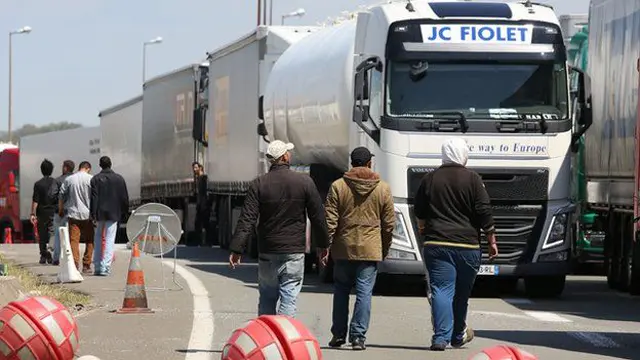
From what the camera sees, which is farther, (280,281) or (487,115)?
(487,115)

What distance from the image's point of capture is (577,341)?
579 inches

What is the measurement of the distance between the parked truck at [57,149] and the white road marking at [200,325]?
113 feet

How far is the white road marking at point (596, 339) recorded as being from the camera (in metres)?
14.4

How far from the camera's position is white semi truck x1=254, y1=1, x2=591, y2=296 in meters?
20.0

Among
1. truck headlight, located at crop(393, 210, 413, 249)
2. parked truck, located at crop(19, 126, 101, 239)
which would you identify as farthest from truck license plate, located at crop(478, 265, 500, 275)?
parked truck, located at crop(19, 126, 101, 239)

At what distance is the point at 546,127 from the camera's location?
20.2 meters

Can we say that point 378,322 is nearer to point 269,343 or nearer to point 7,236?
point 269,343

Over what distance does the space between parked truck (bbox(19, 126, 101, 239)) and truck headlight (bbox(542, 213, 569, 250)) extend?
37128 millimetres

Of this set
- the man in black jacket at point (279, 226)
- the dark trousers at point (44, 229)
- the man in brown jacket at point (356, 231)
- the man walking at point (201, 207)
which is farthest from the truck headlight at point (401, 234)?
the man walking at point (201, 207)

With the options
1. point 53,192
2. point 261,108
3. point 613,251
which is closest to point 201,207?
point 261,108

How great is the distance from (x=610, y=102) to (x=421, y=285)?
385 cm

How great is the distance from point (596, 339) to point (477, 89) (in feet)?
18.9

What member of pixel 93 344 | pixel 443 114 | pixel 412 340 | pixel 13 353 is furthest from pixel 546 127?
pixel 13 353

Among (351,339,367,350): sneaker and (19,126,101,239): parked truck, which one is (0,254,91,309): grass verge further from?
(19,126,101,239): parked truck
